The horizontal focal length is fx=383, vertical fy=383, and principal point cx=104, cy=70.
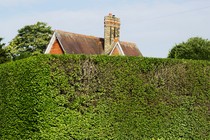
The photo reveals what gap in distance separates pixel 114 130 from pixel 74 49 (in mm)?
16219

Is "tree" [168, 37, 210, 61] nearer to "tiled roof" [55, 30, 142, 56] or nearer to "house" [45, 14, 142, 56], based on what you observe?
"tiled roof" [55, 30, 142, 56]

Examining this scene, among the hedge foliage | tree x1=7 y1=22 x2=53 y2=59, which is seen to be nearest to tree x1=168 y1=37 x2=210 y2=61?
tree x1=7 y1=22 x2=53 y2=59

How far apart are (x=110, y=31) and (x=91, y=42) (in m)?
1.70

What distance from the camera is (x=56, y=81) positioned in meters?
10.4

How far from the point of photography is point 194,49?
42062 mm

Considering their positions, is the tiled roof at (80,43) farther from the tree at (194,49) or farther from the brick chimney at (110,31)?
the tree at (194,49)

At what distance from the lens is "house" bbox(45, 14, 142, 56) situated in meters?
27.2

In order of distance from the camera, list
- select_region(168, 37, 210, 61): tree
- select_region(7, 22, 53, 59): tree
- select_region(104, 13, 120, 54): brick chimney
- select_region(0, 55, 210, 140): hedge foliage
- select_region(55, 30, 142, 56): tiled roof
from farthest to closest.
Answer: select_region(7, 22, 53, 59): tree, select_region(168, 37, 210, 61): tree, select_region(104, 13, 120, 54): brick chimney, select_region(55, 30, 142, 56): tiled roof, select_region(0, 55, 210, 140): hedge foliage

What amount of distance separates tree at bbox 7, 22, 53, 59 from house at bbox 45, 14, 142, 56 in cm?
2148

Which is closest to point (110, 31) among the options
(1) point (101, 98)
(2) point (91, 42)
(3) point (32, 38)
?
(2) point (91, 42)

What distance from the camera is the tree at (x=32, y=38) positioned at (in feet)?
166

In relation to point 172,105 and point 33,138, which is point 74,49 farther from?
point 33,138

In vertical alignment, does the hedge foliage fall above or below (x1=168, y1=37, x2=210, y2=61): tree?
below

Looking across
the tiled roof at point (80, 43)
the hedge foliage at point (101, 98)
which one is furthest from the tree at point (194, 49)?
the hedge foliage at point (101, 98)
